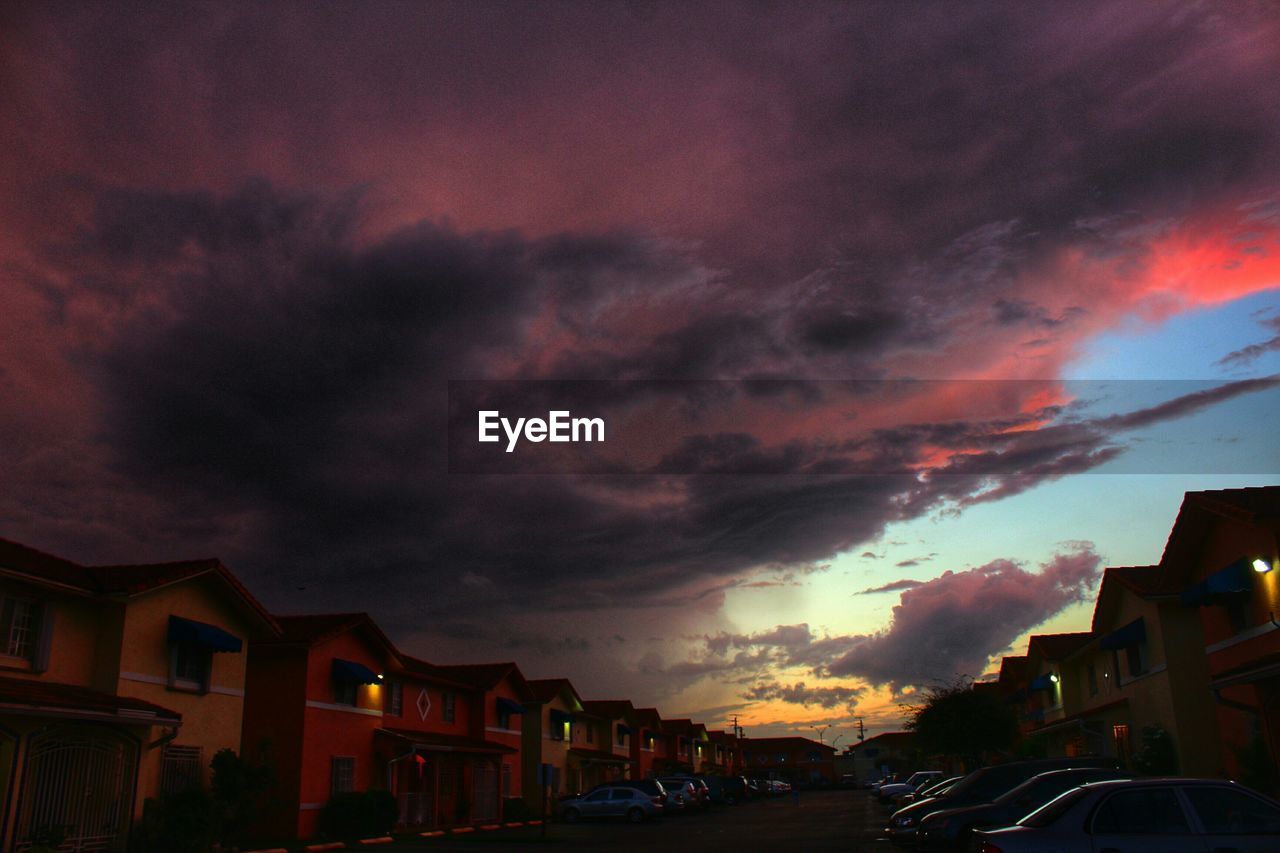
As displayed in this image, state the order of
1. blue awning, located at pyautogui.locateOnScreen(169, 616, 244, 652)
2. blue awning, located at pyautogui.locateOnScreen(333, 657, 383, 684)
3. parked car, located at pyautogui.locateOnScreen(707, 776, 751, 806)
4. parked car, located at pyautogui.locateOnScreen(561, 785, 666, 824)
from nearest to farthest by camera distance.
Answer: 1. blue awning, located at pyautogui.locateOnScreen(169, 616, 244, 652)
2. blue awning, located at pyautogui.locateOnScreen(333, 657, 383, 684)
3. parked car, located at pyautogui.locateOnScreen(561, 785, 666, 824)
4. parked car, located at pyautogui.locateOnScreen(707, 776, 751, 806)

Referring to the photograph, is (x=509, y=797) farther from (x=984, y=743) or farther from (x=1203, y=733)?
(x=1203, y=733)

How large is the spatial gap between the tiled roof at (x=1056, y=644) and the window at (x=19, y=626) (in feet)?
128

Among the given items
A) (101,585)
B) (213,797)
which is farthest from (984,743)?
(101,585)

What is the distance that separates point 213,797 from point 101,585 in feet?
18.9

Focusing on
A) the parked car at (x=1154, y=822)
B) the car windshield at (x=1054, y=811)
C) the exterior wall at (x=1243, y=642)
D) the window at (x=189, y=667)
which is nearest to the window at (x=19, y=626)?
the window at (x=189, y=667)

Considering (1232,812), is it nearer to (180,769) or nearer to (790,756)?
(180,769)

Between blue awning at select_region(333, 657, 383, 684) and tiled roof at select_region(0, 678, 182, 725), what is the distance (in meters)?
9.29

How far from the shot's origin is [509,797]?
47.5 metres

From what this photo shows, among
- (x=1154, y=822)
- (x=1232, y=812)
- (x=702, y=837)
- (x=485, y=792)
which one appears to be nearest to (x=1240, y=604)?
(x=702, y=837)

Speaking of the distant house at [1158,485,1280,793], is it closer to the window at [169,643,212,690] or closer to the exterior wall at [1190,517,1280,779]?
the exterior wall at [1190,517,1280,779]

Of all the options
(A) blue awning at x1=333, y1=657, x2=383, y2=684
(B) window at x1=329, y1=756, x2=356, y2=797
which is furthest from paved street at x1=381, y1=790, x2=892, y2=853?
(A) blue awning at x1=333, y1=657, x2=383, y2=684

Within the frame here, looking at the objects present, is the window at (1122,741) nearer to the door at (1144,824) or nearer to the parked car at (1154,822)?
the parked car at (1154,822)

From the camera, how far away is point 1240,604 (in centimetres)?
2492

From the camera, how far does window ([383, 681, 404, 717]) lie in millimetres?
36656
